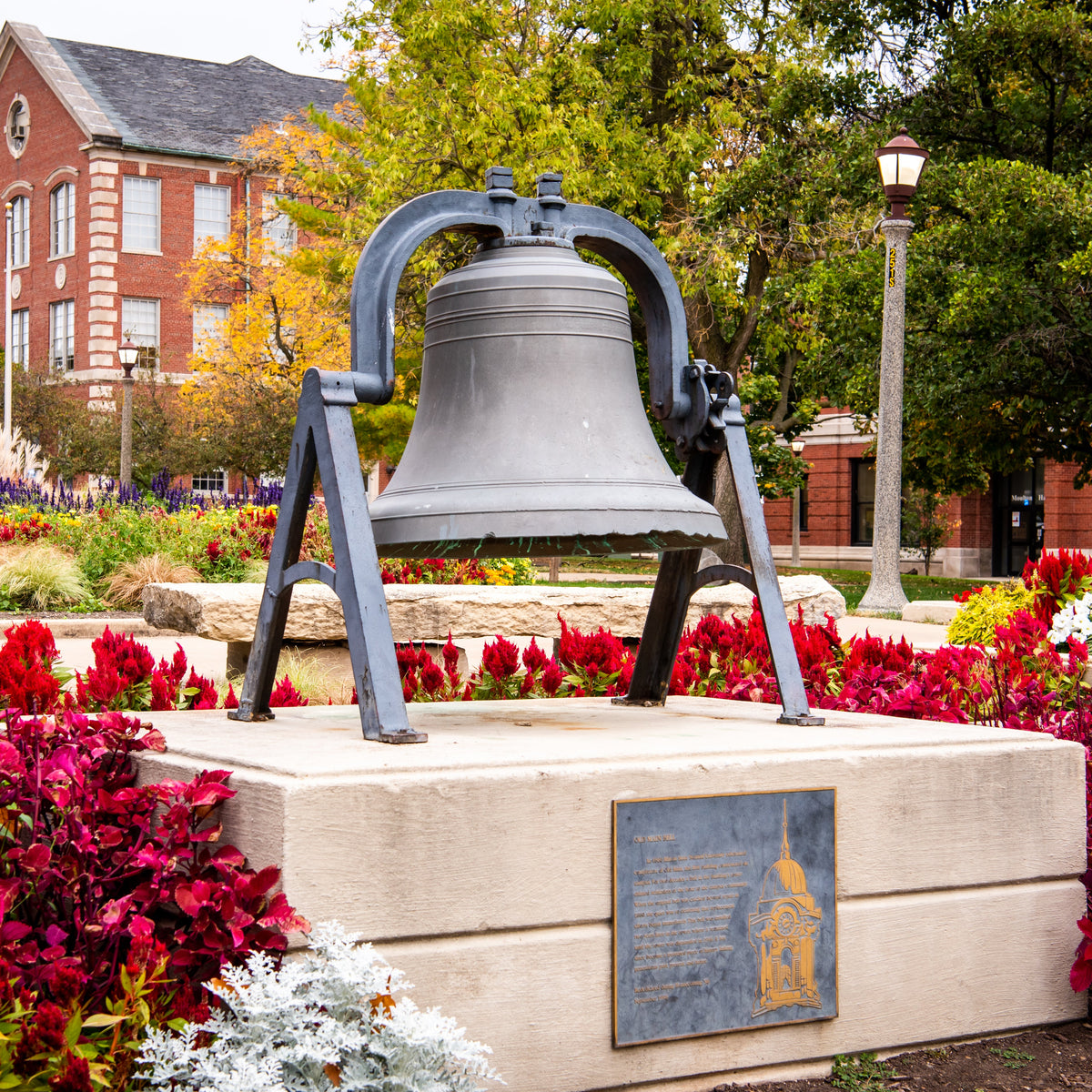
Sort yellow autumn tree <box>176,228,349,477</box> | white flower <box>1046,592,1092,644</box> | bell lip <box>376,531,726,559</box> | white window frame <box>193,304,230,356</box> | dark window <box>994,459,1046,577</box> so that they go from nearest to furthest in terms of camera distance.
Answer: bell lip <box>376,531,726,559</box> → white flower <box>1046,592,1092,644</box> → yellow autumn tree <box>176,228,349,477</box> → dark window <box>994,459,1046,577</box> → white window frame <box>193,304,230,356</box>

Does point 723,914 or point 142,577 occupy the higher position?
point 142,577

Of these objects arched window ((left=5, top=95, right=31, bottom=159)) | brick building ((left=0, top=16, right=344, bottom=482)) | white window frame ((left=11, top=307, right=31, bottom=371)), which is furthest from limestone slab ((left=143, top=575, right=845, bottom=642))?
arched window ((left=5, top=95, right=31, bottom=159))

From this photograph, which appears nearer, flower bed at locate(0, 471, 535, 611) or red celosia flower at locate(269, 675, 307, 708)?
red celosia flower at locate(269, 675, 307, 708)

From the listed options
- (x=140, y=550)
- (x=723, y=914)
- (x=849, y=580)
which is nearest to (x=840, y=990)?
(x=723, y=914)

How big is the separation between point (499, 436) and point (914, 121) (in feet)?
59.6

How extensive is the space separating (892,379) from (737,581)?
12.3 m

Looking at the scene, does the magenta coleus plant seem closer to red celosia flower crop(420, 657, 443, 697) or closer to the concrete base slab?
red celosia flower crop(420, 657, 443, 697)

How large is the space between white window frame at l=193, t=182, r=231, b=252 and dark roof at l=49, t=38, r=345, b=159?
1150 millimetres

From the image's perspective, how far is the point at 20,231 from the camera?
43.4 metres

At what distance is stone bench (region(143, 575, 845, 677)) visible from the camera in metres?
7.50

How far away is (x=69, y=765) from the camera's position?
2.85 m

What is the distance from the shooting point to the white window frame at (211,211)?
40.8 m

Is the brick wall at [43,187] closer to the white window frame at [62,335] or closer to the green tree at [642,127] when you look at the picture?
the white window frame at [62,335]

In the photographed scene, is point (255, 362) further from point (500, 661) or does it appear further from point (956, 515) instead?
point (500, 661)
